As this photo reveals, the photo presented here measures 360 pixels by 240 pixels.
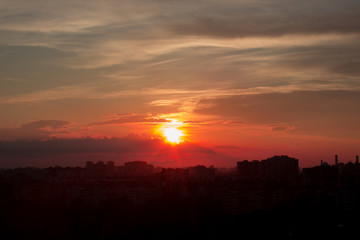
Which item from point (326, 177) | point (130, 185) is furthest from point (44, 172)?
point (326, 177)

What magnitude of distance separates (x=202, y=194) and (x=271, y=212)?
13207 mm

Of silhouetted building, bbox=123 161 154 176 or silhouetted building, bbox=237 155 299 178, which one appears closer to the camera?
silhouetted building, bbox=237 155 299 178

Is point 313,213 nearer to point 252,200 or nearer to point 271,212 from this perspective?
point 271,212

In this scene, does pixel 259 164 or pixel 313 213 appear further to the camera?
pixel 259 164

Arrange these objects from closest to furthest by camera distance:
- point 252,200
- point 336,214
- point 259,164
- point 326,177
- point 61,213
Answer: point 336,214 < point 61,213 < point 252,200 < point 326,177 < point 259,164

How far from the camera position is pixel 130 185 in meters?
46.4

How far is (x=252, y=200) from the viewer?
1566 inches

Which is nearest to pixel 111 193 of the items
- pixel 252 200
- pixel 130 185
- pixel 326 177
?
pixel 130 185

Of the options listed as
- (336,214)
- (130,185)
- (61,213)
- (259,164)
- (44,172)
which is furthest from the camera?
(44,172)

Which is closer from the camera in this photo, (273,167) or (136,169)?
(273,167)

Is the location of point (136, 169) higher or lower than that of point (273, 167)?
higher

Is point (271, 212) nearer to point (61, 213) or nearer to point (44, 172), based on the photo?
point (61, 213)

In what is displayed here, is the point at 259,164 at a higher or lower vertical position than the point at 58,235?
higher

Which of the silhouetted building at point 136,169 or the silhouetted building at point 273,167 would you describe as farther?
the silhouetted building at point 136,169
